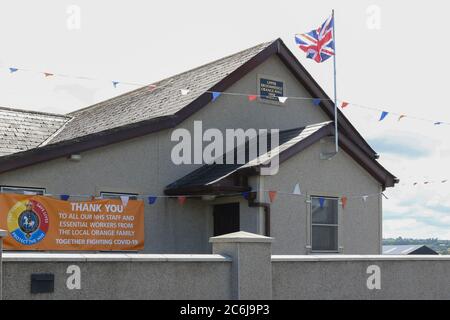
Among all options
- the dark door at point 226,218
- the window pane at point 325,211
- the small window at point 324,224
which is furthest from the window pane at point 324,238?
the dark door at point 226,218

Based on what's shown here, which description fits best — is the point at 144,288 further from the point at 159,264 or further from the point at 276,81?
the point at 276,81

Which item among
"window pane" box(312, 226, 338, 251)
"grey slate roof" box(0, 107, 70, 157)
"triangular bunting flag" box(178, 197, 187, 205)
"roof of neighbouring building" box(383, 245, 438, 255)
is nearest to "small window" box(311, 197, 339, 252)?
"window pane" box(312, 226, 338, 251)

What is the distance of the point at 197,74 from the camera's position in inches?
862

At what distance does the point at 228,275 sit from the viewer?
11.5 meters

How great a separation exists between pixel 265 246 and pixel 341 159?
7.22 metres

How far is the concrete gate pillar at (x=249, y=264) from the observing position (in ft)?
37.5

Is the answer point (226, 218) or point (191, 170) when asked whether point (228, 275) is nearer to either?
point (226, 218)

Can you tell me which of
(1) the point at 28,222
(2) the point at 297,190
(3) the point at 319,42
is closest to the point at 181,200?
(2) the point at 297,190

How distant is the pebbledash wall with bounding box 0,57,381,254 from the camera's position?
632 inches

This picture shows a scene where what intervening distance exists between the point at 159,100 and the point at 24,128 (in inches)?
168

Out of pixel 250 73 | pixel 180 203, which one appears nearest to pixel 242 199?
pixel 180 203

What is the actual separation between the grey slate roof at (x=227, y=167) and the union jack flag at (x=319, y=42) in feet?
6.61

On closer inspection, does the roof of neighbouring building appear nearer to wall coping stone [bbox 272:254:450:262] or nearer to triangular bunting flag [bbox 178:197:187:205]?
wall coping stone [bbox 272:254:450:262]

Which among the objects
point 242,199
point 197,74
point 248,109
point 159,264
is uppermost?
point 197,74
